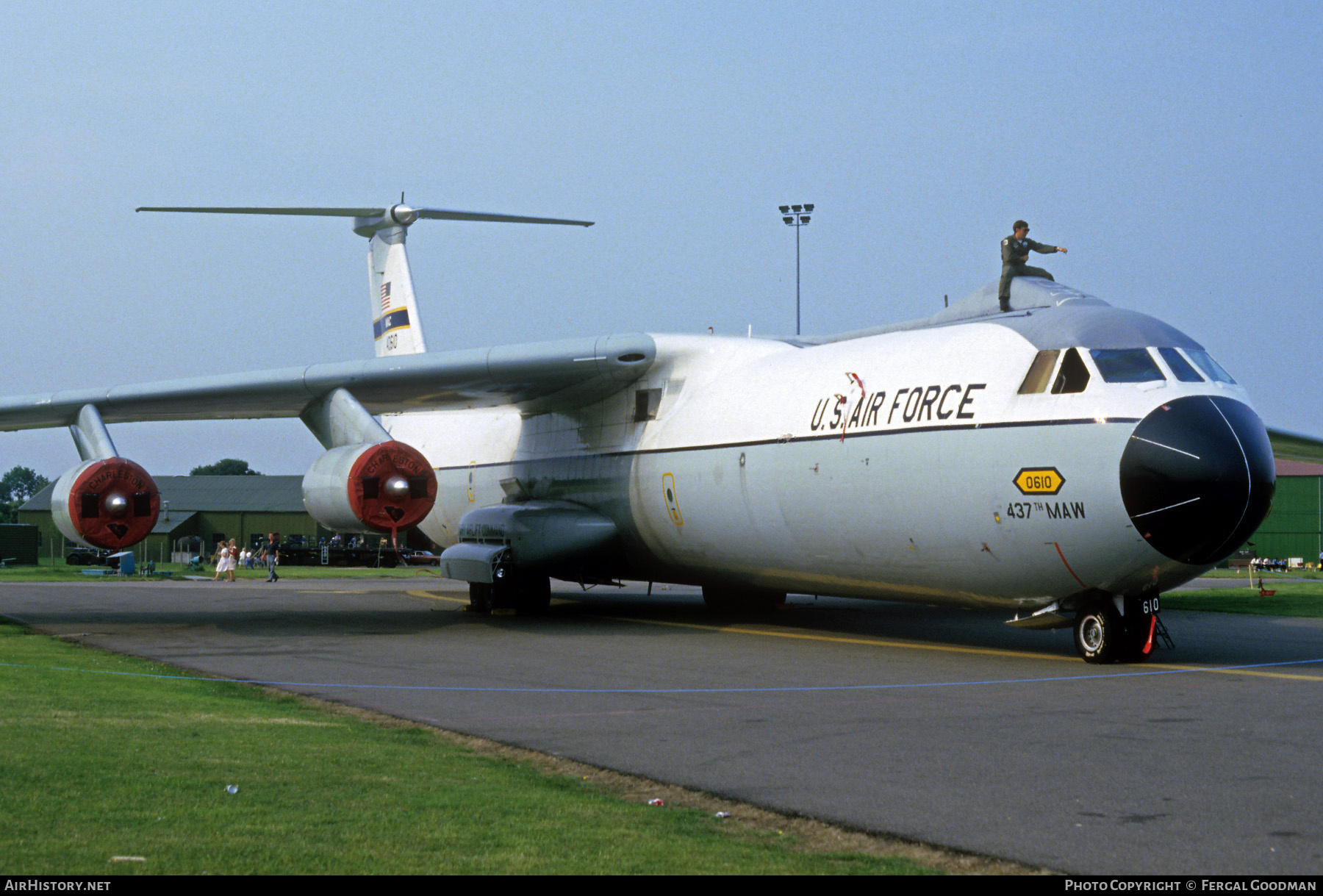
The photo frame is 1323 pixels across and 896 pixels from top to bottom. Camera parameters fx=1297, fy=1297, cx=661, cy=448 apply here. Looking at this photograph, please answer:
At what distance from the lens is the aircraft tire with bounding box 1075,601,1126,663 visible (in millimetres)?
12117

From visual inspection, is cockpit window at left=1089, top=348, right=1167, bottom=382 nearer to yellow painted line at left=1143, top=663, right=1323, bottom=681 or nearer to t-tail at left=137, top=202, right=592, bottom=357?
yellow painted line at left=1143, top=663, right=1323, bottom=681

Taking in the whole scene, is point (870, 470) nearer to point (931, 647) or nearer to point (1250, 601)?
point (931, 647)

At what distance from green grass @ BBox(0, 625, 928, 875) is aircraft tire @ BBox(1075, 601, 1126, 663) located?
6873mm

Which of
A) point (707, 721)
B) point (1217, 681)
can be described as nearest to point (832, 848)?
point (707, 721)

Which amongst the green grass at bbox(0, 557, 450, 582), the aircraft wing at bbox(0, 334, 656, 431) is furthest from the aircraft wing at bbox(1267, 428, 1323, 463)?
the green grass at bbox(0, 557, 450, 582)

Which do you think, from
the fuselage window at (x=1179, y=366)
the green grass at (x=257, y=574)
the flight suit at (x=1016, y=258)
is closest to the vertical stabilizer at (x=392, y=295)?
the green grass at (x=257, y=574)

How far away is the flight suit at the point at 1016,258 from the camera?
1388cm

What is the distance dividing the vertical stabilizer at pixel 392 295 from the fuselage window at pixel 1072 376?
1482 centimetres

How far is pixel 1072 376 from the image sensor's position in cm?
1194

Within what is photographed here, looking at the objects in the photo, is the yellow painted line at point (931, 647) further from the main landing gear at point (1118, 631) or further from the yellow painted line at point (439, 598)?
the yellow painted line at point (439, 598)

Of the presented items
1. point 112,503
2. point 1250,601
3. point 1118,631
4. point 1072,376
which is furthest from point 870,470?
point 1250,601

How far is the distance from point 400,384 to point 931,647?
811 centimetres

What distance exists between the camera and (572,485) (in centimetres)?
1908
